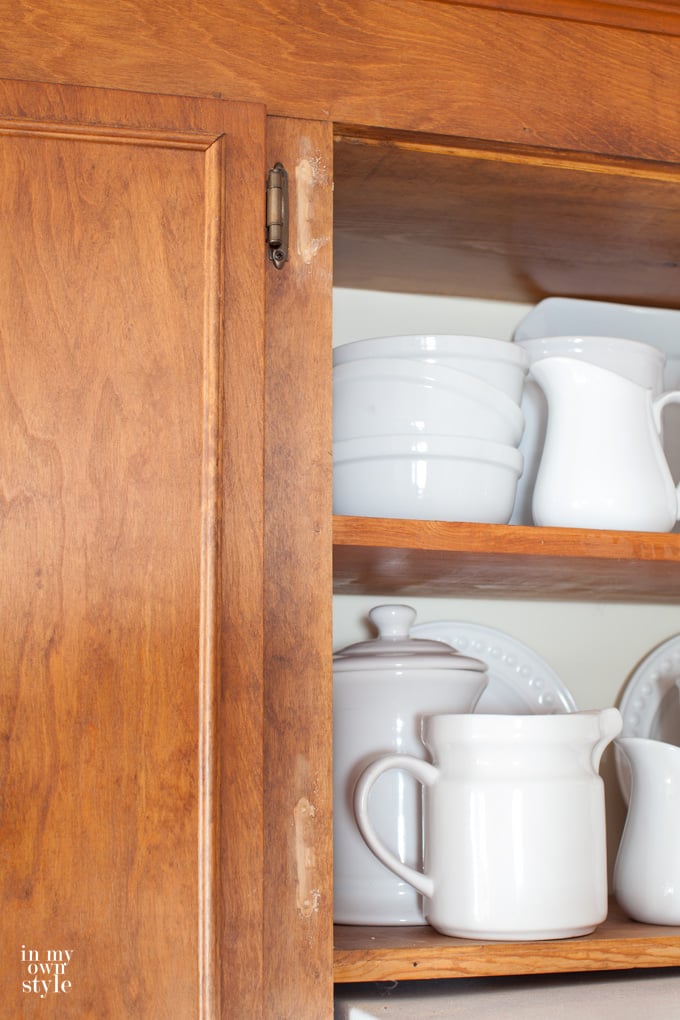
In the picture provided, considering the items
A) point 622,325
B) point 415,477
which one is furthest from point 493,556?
point 622,325

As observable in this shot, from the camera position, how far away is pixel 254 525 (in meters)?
0.71

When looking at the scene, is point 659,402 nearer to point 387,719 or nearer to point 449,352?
point 449,352

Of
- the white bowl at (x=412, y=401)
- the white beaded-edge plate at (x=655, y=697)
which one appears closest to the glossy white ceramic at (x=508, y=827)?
the white bowl at (x=412, y=401)

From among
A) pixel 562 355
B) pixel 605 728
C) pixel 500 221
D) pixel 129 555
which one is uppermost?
pixel 500 221

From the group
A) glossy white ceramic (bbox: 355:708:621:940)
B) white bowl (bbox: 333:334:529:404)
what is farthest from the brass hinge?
glossy white ceramic (bbox: 355:708:621:940)

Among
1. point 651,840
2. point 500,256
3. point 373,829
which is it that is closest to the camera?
point 373,829

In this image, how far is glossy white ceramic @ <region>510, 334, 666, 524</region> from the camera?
3.13ft

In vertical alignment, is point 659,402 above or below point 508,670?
above

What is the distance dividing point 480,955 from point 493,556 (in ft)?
0.93

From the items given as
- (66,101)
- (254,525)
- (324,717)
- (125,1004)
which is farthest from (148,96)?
(125,1004)

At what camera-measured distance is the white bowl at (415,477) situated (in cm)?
83

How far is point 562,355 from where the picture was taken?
3.14ft

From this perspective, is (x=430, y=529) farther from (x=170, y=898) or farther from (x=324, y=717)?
(x=170, y=898)

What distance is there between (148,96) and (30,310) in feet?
0.58
